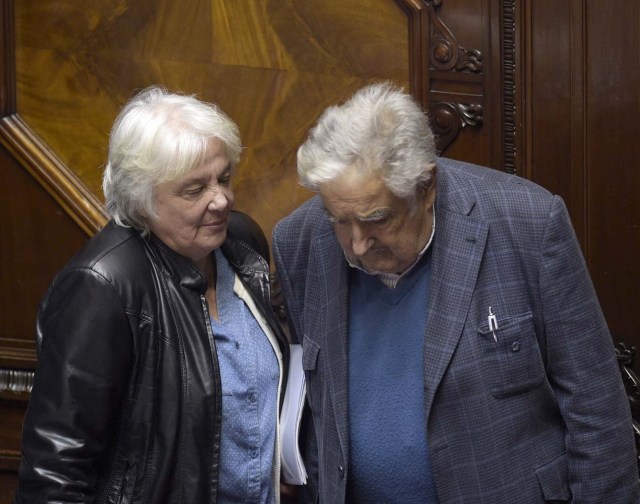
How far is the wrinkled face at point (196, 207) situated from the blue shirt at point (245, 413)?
17 centimetres

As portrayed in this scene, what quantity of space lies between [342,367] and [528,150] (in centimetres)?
102

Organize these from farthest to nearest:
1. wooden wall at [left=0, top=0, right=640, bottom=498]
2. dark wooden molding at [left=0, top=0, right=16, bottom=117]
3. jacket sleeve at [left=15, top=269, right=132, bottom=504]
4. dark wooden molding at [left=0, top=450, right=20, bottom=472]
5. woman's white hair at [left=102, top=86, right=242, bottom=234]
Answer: dark wooden molding at [left=0, top=450, right=20, bottom=472]
dark wooden molding at [left=0, top=0, right=16, bottom=117]
wooden wall at [left=0, top=0, right=640, bottom=498]
woman's white hair at [left=102, top=86, right=242, bottom=234]
jacket sleeve at [left=15, top=269, right=132, bottom=504]

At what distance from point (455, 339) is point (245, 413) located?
47 centimetres

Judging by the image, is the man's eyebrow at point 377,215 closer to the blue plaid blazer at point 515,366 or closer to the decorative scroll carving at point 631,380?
the blue plaid blazer at point 515,366

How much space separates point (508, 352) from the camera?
2.14 m

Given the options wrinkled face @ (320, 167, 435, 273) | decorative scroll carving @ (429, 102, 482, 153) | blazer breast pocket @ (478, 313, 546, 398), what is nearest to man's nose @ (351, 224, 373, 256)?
wrinkled face @ (320, 167, 435, 273)

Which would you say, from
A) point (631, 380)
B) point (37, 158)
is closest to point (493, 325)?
point (631, 380)

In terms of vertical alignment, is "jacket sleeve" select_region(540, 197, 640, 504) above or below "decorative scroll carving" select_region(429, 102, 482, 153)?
below

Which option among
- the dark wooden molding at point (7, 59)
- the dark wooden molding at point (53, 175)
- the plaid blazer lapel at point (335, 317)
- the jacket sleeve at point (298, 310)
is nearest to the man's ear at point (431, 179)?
the plaid blazer lapel at point (335, 317)

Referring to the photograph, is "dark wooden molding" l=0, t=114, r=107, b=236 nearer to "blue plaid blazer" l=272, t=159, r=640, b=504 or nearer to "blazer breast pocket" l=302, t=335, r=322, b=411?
"blazer breast pocket" l=302, t=335, r=322, b=411

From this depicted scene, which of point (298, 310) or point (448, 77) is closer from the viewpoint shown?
point (298, 310)

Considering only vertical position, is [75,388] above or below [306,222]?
below

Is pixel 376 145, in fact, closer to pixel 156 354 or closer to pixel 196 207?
pixel 196 207

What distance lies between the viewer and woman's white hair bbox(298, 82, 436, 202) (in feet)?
6.74
